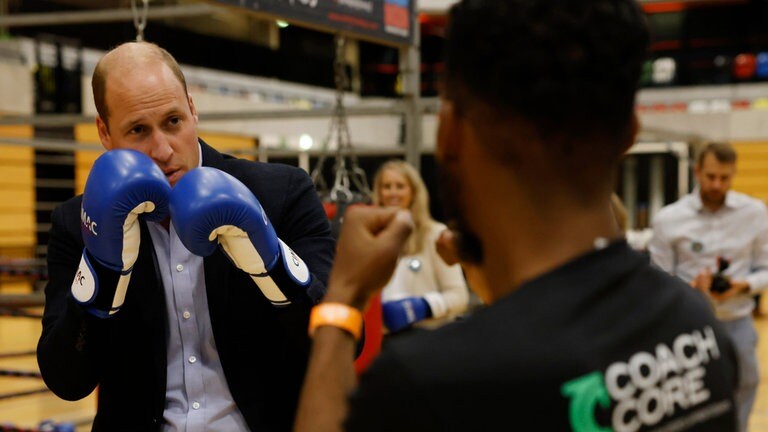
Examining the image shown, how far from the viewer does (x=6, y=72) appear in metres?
11.0

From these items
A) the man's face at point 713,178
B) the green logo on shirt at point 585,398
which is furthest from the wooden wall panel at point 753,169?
the green logo on shirt at point 585,398

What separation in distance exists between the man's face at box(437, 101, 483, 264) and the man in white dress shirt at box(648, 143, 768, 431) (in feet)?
10.2

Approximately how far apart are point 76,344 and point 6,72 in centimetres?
1072

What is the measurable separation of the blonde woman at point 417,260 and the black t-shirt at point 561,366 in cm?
265

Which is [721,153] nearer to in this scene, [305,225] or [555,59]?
[305,225]

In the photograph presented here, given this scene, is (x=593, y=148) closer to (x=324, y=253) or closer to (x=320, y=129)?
(x=324, y=253)

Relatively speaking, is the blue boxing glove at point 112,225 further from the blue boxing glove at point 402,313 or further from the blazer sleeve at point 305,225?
the blue boxing glove at point 402,313

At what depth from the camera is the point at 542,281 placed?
2.67 feet

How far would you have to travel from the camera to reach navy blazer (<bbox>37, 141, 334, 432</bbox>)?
1.50m

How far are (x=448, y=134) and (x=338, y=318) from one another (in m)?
0.23

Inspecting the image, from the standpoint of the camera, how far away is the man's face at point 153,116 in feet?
5.14

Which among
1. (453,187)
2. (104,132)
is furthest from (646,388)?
(104,132)

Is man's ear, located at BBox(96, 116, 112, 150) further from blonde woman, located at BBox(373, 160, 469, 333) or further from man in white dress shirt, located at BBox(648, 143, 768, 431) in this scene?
man in white dress shirt, located at BBox(648, 143, 768, 431)

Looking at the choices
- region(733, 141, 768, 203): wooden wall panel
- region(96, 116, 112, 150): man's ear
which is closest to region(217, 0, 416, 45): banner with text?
region(96, 116, 112, 150): man's ear
